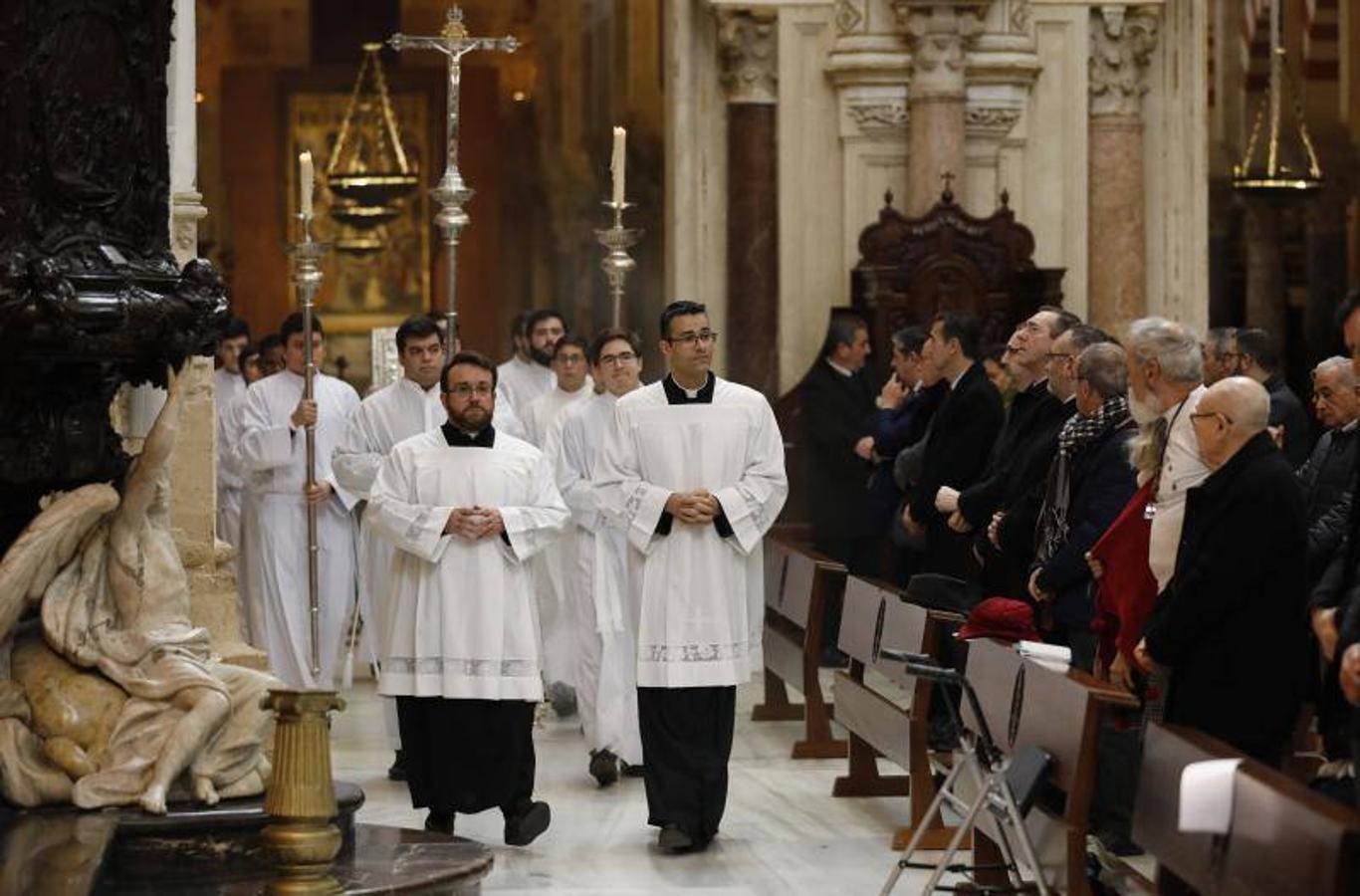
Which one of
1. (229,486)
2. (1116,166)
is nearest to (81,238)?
(229,486)

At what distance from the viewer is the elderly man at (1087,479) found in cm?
948

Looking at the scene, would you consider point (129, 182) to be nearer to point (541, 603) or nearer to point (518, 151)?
point (541, 603)

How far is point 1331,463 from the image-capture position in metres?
9.58

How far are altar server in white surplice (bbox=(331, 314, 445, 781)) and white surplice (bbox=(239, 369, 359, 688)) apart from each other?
1.45 m

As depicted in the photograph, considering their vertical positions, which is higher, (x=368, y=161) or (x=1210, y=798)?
(x=368, y=161)

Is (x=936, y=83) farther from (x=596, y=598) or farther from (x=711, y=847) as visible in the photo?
(x=711, y=847)

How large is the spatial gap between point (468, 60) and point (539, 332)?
12.7 metres

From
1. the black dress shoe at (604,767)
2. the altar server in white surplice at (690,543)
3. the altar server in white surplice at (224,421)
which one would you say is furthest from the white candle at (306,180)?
the black dress shoe at (604,767)

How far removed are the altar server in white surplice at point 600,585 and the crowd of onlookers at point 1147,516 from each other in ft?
3.98

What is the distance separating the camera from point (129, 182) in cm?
847

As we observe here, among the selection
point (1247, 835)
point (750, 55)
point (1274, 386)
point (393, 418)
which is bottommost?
point (1247, 835)

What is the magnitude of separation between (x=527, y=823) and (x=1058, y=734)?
2.69 metres

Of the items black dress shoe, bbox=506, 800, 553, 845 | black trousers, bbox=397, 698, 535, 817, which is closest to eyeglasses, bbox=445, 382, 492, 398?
black trousers, bbox=397, 698, 535, 817

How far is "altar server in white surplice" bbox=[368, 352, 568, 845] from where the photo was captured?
9.84 m
